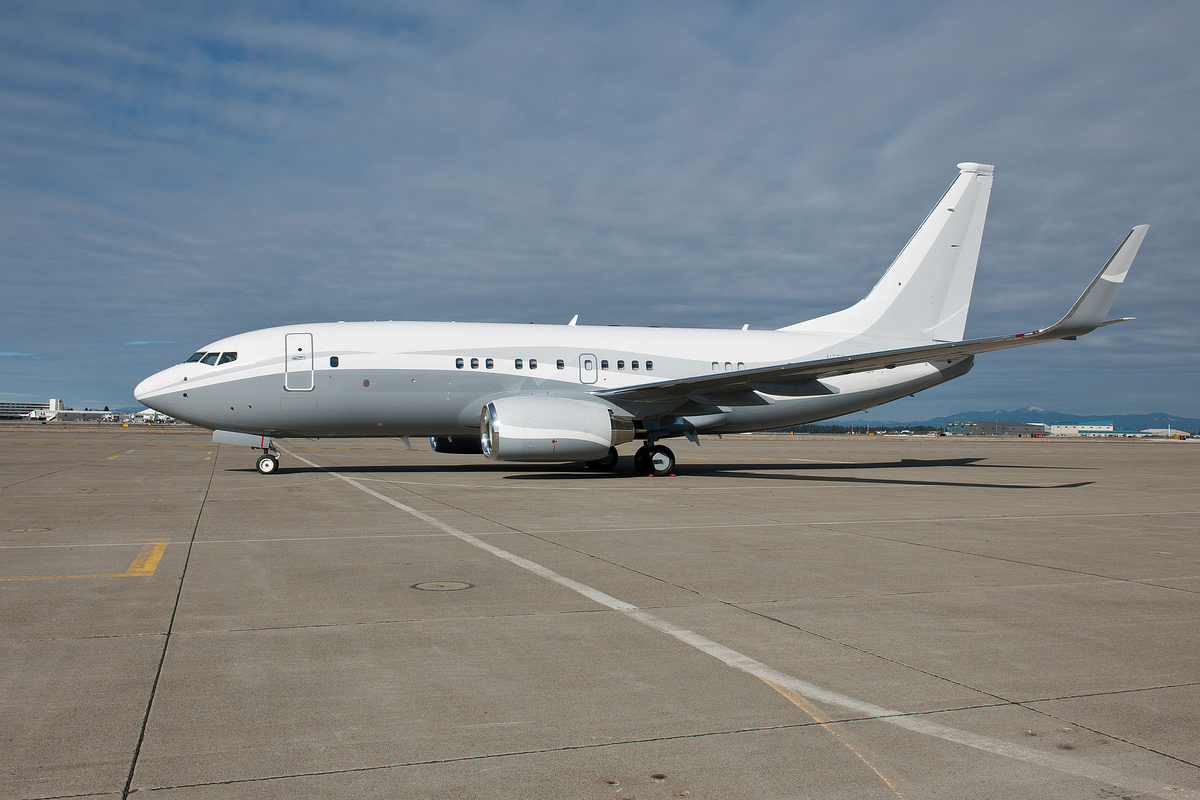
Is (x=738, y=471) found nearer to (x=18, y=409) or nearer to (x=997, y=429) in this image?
(x=997, y=429)

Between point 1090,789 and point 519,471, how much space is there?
19.5m

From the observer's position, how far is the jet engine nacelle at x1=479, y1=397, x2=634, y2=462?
60.0ft

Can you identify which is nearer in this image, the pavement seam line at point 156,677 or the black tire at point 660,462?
the pavement seam line at point 156,677

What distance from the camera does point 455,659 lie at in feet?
16.5

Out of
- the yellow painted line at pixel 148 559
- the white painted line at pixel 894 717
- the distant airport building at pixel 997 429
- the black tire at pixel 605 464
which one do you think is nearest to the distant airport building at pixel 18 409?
the distant airport building at pixel 997 429

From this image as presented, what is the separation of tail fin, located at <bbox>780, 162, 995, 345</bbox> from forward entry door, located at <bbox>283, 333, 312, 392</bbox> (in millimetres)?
14081

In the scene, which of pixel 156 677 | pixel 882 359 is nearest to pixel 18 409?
pixel 882 359

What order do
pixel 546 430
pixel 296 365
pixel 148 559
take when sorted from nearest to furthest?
pixel 148 559 → pixel 546 430 → pixel 296 365

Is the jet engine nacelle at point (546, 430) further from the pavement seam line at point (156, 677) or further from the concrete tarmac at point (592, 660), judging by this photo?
the pavement seam line at point (156, 677)

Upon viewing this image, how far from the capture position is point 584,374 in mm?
21688

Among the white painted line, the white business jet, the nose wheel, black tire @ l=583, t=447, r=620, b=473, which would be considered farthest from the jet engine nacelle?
the white painted line

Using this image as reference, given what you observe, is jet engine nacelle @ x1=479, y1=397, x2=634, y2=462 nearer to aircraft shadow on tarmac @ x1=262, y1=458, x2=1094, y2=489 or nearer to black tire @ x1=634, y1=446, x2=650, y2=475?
aircraft shadow on tarmac @ x1=262, y1=458, x2=1094, y2=489

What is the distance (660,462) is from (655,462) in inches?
5.2

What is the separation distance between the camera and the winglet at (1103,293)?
→ 16.0 m
